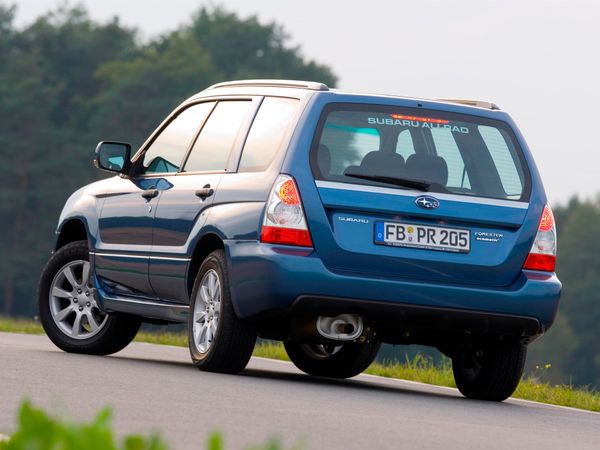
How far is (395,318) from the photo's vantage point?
9984 mm

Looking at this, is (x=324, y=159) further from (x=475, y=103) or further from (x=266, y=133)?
(x=475, y=103)

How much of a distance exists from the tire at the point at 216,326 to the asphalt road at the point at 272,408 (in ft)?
0.43

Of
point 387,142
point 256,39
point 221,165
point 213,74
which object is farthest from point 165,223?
point 256,39

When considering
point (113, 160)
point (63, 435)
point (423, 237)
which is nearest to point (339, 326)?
point (423, 237)

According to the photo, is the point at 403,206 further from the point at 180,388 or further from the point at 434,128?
the point at 180,388

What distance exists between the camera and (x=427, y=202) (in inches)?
399

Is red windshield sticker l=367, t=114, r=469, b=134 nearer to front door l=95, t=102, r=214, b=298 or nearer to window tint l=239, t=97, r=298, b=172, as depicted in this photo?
window tint l=239, t=97, r=298, b=172

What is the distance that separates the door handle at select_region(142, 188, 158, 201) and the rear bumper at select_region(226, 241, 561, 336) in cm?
147

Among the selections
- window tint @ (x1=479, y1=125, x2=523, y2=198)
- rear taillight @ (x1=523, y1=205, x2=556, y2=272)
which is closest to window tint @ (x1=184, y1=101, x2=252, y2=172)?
window tint @ (x1=479, y1=125, x2=523, y2=198)

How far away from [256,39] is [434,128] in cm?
11001

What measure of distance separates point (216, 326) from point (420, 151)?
1674mm

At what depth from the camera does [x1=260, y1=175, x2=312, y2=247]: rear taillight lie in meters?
9.88

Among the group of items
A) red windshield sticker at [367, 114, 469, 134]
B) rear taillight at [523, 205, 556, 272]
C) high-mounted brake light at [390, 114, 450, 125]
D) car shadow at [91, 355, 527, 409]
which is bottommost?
car shadow at [91, 355, 527, 409]

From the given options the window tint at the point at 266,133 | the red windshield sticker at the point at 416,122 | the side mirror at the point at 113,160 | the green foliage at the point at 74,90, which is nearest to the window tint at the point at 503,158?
the red windshield sticker at the point at 416,122
